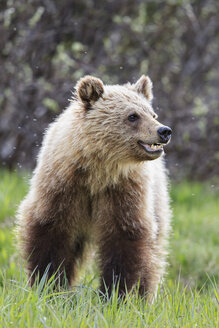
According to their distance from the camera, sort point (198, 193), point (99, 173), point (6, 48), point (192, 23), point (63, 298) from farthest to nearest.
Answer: point (192, 23) → point (198, 193) → point (6, 48) → point (99, 173) → point (63, 298)

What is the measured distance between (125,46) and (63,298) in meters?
6.06

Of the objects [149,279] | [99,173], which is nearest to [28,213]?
A: [99,173]

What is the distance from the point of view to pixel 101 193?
4.53m

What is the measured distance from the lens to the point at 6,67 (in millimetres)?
8336

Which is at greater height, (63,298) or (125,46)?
(125,46)

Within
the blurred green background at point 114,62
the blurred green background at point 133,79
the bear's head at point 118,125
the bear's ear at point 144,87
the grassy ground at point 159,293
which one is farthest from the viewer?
the blurred green background at point 114,62

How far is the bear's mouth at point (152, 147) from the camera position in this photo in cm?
435

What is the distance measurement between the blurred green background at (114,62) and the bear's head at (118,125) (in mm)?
3881

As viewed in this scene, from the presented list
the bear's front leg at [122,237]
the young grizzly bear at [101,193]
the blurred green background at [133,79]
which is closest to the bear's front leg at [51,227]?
the young grizzly bear at [101,193]

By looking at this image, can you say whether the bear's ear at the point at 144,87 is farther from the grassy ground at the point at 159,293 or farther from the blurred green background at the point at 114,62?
the blurred green background at the point at 114,62

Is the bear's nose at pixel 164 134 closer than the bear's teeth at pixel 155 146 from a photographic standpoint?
Yes

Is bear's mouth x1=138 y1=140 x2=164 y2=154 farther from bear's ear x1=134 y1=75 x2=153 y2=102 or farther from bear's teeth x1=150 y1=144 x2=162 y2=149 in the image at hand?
bear's ear x1=134 y1=75 x2=153 y2=102

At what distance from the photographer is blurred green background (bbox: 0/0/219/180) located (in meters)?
8.38

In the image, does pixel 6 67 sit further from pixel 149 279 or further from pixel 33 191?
pixel 149 279
